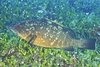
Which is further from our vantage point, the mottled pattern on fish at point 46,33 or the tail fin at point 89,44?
the mottled pattern on fish at point 46,33

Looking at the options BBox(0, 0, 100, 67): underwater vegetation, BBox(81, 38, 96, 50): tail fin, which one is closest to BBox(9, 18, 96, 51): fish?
BBox(81, 38, 96, 50): tail fin

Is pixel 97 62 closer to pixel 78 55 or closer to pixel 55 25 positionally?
pixel 78 55

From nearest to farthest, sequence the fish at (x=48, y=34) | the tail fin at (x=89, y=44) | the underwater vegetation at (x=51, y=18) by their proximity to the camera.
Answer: the tail fin at (x=89, y=44)
the fish at (x=48, y=34)
the underwater vegetation at (x=51, y=18)

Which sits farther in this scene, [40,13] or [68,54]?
[40,13]

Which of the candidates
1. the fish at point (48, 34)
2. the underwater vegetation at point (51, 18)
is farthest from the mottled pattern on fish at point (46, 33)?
the underwater vegetation at point (51, 18)

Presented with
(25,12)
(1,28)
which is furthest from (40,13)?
(1,28)

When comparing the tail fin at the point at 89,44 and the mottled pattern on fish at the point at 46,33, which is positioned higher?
the mottled pattern on fish at the point at 46,33

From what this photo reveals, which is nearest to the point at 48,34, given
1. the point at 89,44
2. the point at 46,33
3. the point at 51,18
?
the point at 46,33

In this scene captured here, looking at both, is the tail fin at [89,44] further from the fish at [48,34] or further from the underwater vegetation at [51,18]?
the underwater vegetation at [51,18]
